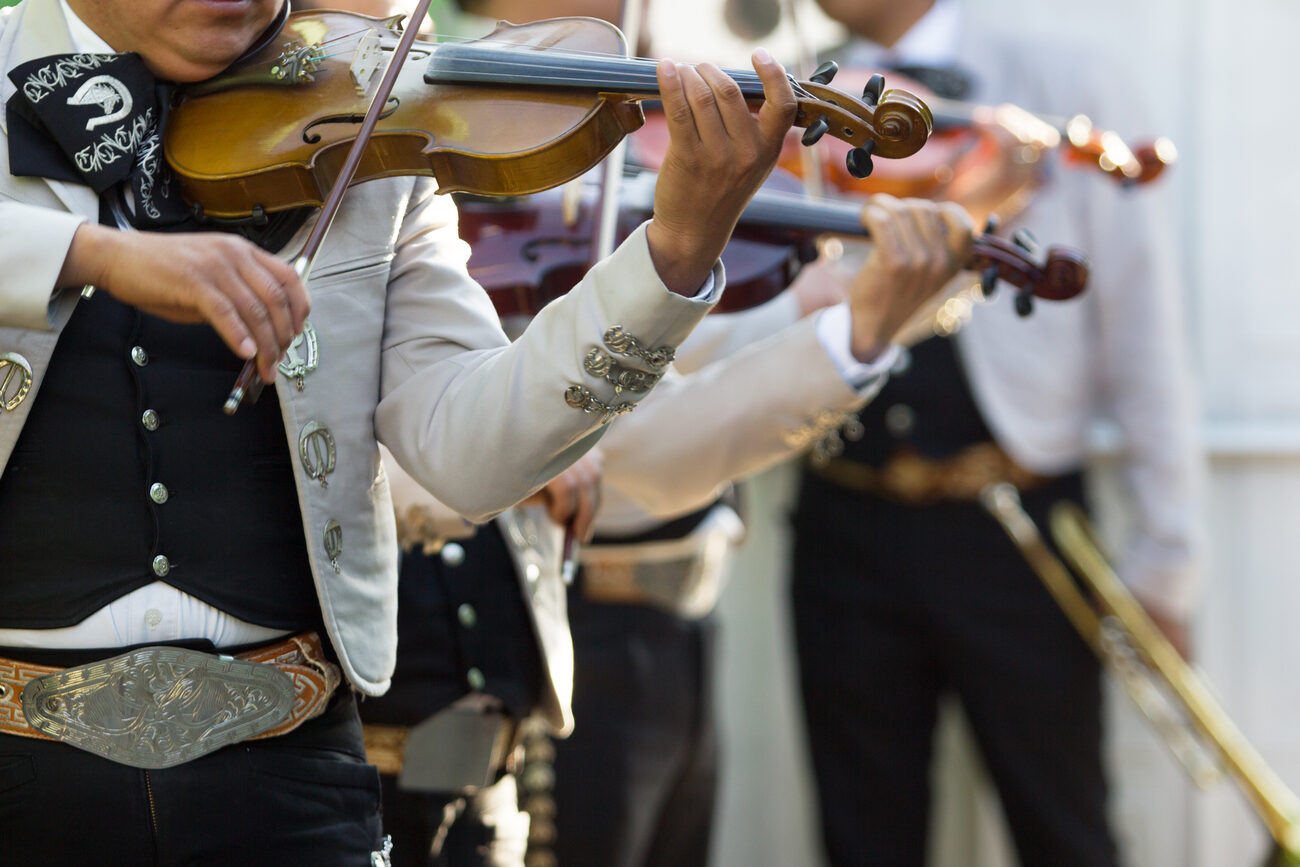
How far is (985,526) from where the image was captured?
281 centimetres

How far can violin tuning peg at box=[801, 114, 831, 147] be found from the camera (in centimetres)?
110

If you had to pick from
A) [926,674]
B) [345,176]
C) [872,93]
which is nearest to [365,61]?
[345,176]

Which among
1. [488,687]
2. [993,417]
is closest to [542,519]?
[488,687]

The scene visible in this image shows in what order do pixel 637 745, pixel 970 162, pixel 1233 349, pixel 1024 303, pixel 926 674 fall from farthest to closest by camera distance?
pixel 1233 349 → pixel 926 674 → pixel 970 162 → pixel 637 745 → pixel 1024 303

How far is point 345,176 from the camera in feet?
3.71

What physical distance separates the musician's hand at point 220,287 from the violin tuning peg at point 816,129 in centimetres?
36

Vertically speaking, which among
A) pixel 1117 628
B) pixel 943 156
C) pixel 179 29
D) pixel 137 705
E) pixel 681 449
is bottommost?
pixel 1117 628

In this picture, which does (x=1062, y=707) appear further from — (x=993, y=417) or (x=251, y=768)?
(x=251, y=768)

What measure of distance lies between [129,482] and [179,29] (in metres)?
0.35

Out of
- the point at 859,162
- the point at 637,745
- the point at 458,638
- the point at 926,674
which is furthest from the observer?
the point at 926,674

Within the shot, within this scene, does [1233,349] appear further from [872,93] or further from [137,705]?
[137,705]

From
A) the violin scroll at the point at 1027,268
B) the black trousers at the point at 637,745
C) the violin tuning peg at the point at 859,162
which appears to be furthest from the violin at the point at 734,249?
the black trousers at the point at 637,745

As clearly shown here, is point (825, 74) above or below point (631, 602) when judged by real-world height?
above

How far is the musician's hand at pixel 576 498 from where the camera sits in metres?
1.65
